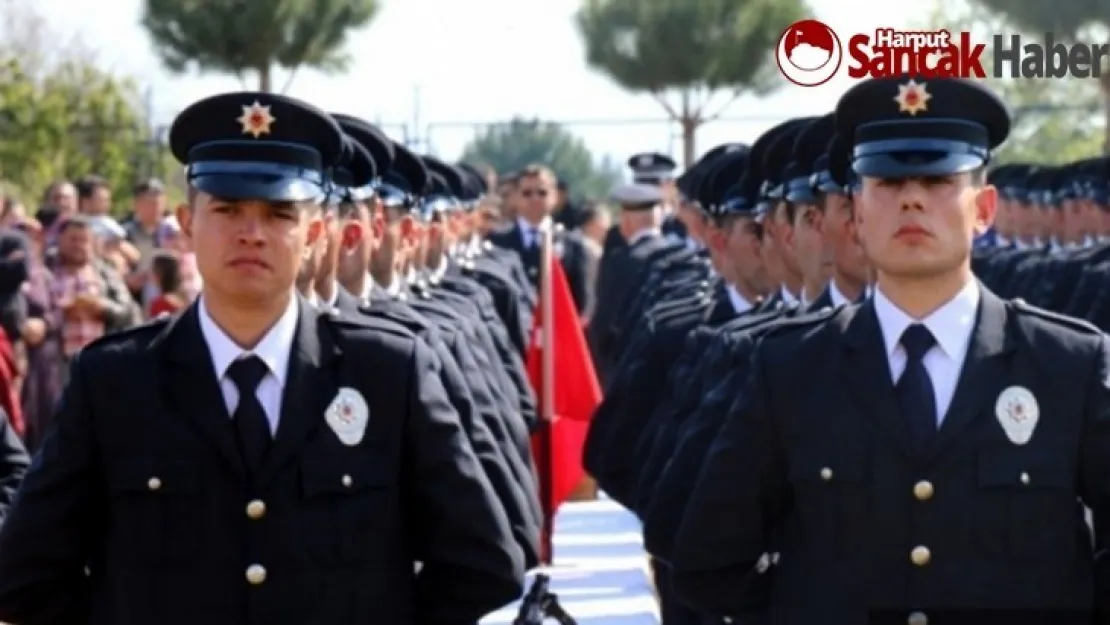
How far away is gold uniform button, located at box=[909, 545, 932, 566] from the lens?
4.93 metres

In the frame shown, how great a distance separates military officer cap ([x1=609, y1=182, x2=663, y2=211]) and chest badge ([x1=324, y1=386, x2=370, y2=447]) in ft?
48.3

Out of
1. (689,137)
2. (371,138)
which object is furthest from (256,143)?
(689,137)

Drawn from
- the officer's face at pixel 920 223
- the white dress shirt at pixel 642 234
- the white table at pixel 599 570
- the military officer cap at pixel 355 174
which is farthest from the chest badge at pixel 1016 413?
the white dress shirt at pixel 642 234

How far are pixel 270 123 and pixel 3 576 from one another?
104 centimetres

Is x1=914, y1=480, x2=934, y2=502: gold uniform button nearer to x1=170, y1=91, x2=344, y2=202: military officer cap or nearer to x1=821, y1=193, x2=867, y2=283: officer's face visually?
x1=170, y1=91, x2=344, y2=202: military officer cap

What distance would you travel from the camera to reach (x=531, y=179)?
57.8ft

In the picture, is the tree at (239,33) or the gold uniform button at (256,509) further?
the tree at (239,33)

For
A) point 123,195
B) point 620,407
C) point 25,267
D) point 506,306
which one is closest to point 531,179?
point 506,306

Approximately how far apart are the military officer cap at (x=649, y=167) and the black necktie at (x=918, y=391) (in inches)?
644

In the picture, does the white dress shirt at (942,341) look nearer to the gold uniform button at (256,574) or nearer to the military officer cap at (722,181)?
the gold uniform button at (256,574)

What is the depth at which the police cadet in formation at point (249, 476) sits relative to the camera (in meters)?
4.94

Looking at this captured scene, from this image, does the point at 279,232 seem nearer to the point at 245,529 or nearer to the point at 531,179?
the point at 245,529

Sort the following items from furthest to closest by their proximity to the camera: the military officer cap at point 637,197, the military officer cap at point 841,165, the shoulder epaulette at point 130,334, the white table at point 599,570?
the military officer cap at point 637,197
the white table at point 599,570
the military officer cap at point 841,165
the shoulder epaulette at point 130,334

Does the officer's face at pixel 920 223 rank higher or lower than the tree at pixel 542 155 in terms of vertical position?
lower
